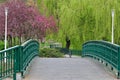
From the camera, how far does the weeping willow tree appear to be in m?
31.9

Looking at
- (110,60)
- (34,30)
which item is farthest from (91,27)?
(110,60)

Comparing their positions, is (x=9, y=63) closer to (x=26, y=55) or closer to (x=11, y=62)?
(x=11, y=62)

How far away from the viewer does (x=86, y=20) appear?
113 ft

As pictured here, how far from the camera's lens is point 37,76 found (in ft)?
41.1

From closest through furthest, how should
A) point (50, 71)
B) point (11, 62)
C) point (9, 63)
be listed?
point (9, 63), point (11, 62), point (50, 71)

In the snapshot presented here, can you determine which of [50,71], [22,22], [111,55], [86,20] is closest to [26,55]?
[50,71]

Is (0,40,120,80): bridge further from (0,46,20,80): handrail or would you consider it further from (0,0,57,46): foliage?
(0,0,57,46): foliage

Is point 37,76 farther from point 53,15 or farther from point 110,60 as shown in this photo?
point 53,15

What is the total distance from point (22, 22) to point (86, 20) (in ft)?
19.0

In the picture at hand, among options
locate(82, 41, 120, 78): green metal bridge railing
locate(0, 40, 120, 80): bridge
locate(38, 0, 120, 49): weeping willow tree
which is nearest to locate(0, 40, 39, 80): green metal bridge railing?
locate(0, 40, 120, 80): bridge

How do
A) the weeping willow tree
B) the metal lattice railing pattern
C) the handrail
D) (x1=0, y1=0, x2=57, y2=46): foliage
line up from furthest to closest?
1. (x1=0, y1=0, x2=57, y2=46): foliage
2. the weeping willow tree
3. the metal lattice railing pattern
4. the handrail

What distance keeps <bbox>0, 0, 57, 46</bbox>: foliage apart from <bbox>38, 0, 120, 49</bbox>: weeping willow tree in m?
2.28

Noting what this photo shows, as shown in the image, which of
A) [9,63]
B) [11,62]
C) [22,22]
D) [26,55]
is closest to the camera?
[9,63]

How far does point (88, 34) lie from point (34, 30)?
4.92 metres
